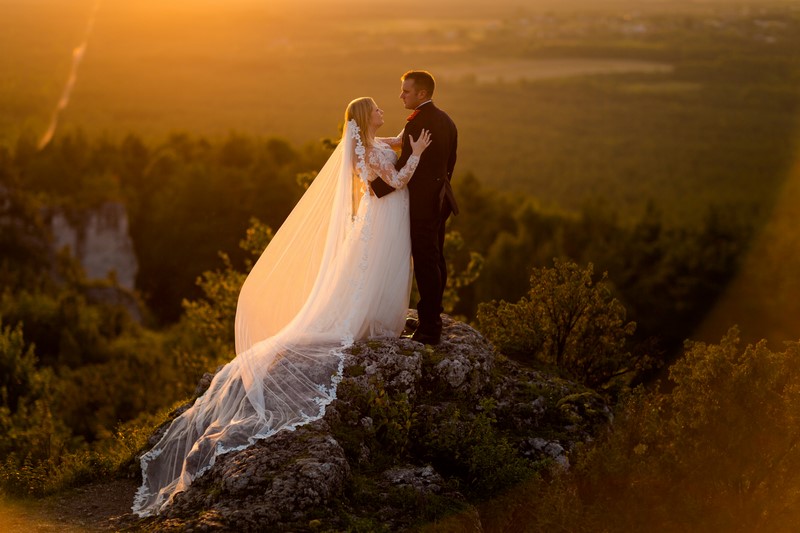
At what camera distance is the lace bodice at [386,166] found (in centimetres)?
1123

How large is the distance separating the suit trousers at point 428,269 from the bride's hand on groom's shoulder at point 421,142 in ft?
2.75

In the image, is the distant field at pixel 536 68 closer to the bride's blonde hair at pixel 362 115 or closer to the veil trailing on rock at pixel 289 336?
the veil trailing on rock at pixel 289 336

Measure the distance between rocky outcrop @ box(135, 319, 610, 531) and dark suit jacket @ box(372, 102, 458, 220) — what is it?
1.67 metres

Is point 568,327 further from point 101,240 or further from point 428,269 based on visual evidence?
point 101,240

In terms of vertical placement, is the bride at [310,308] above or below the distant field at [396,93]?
below

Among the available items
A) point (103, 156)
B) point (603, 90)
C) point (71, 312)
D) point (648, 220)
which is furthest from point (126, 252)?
point (603, 90)

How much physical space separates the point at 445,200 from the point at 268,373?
10.1ft

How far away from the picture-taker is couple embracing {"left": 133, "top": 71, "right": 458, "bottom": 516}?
10.7 meters

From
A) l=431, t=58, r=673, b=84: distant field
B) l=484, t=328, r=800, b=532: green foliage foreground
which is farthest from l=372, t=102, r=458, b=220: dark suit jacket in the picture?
l=431, t=58, r=673, b=84: distant field

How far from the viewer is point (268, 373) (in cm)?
1086

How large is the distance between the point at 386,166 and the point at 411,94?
2.94 ft

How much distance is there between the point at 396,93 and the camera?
420 ft

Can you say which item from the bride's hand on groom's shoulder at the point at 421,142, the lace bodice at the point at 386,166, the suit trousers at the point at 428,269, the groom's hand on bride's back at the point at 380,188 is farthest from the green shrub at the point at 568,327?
the bride's hand on groom's shoulder at the point at 421,142

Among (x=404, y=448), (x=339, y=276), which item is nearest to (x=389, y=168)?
(x=339, y=276)
